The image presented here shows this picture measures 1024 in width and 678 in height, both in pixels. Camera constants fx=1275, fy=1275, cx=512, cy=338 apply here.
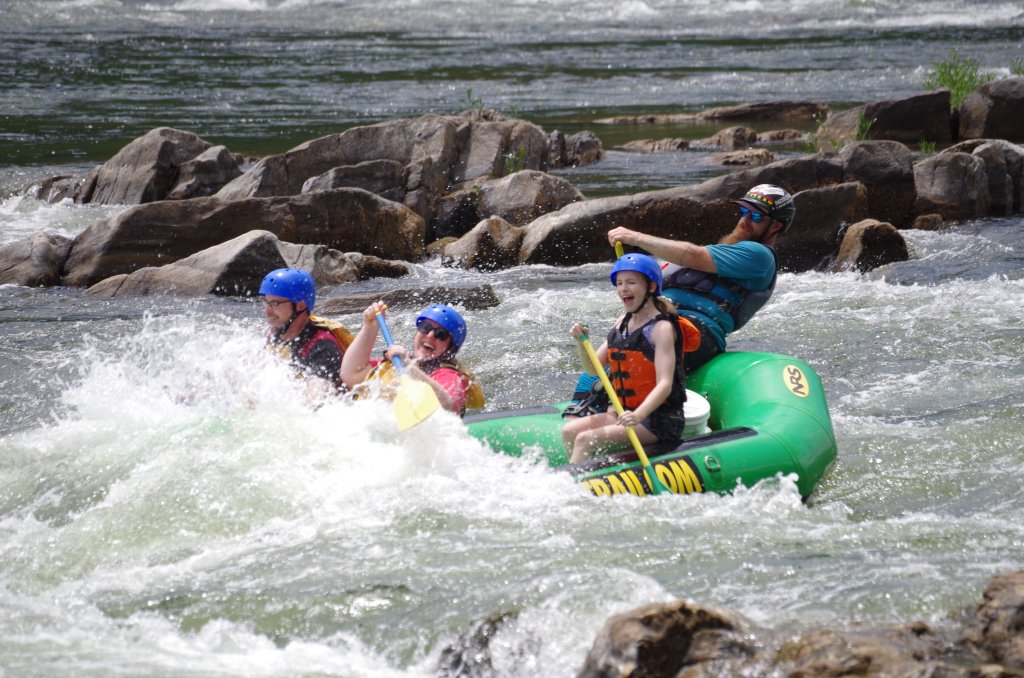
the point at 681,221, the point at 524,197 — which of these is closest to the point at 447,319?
the point at 681,221

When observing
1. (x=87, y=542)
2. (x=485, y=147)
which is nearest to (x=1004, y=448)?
(x=87, y=542)

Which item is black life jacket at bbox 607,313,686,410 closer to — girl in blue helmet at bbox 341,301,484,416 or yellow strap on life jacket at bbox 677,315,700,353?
yellow strap on life jacket at bbox 677,315,700,353

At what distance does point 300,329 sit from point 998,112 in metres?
12.6

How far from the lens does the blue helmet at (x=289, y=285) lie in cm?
673

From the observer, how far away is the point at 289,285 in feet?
22.2

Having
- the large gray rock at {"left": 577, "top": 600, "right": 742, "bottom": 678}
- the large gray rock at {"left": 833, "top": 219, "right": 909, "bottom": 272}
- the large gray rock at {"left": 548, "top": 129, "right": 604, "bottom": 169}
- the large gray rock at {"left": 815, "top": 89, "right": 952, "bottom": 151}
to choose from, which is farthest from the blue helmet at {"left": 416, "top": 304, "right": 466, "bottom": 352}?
the large gray rock at {"left": 815, "top": 89, "right": 952, "bottom": 151}

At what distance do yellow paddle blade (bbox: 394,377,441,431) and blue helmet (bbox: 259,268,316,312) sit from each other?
3.07 feet

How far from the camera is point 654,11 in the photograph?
1406 inches

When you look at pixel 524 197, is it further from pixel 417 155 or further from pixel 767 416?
pixel 767 416

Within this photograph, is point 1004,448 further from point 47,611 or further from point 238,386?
point 47,611

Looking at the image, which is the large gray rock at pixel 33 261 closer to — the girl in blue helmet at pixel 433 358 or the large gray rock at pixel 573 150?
the girl in blue helmet at pixel 433 358

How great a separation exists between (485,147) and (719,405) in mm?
8654

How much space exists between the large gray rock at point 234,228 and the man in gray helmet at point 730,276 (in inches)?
226

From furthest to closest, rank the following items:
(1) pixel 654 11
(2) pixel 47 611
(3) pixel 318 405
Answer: (1) pixel 654 11 < (3) pixel 318 405 < (2) pixel 47 611
